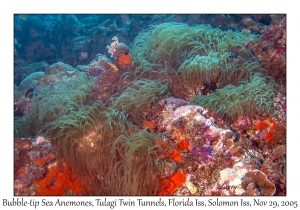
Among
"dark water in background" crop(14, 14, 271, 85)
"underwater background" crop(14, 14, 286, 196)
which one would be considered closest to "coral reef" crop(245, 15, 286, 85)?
"underwater background" crop(14, 14, 286, 196)

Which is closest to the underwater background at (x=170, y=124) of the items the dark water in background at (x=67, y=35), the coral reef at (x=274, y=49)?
the coral reef at (x=274, y=49)

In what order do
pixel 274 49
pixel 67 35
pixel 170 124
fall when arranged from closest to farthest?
pixel 170 124 → pixel 274 49 → pixel 67 35

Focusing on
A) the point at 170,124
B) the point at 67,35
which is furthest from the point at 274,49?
the point at 67,35

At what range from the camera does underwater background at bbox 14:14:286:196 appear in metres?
3.37

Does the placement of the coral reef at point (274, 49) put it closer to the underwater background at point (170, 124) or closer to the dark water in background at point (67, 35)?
the underwater background at point (170, 124)

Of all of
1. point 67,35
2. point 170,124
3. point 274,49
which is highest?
point 67,35

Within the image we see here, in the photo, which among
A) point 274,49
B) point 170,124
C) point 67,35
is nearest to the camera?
point 170,124

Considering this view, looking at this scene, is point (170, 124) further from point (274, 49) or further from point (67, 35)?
point (67, 35)

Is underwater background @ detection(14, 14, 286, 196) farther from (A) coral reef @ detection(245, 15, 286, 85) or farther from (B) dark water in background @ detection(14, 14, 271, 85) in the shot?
(B) dark water in background @ detection(14, 14, 271, 85)

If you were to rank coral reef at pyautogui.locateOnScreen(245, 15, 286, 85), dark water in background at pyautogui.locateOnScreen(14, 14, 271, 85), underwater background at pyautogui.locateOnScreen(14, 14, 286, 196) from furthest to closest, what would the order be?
dark water in background at pyautogui.locateOnScreen(14, 14, 271, 85)
coral reef at pyautogui.locateOnScreen(245, 15, 286, 85)
underwater background at pyautogui.locateOnScreen(14, 14, 286, 196)

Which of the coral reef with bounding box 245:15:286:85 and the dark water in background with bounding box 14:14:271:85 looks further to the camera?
the dark water in background with bounding box 14:14:271:85

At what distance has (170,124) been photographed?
153 inches

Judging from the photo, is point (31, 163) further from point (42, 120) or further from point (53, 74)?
point (53, 74)

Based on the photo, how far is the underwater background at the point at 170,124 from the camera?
337 centimetres
